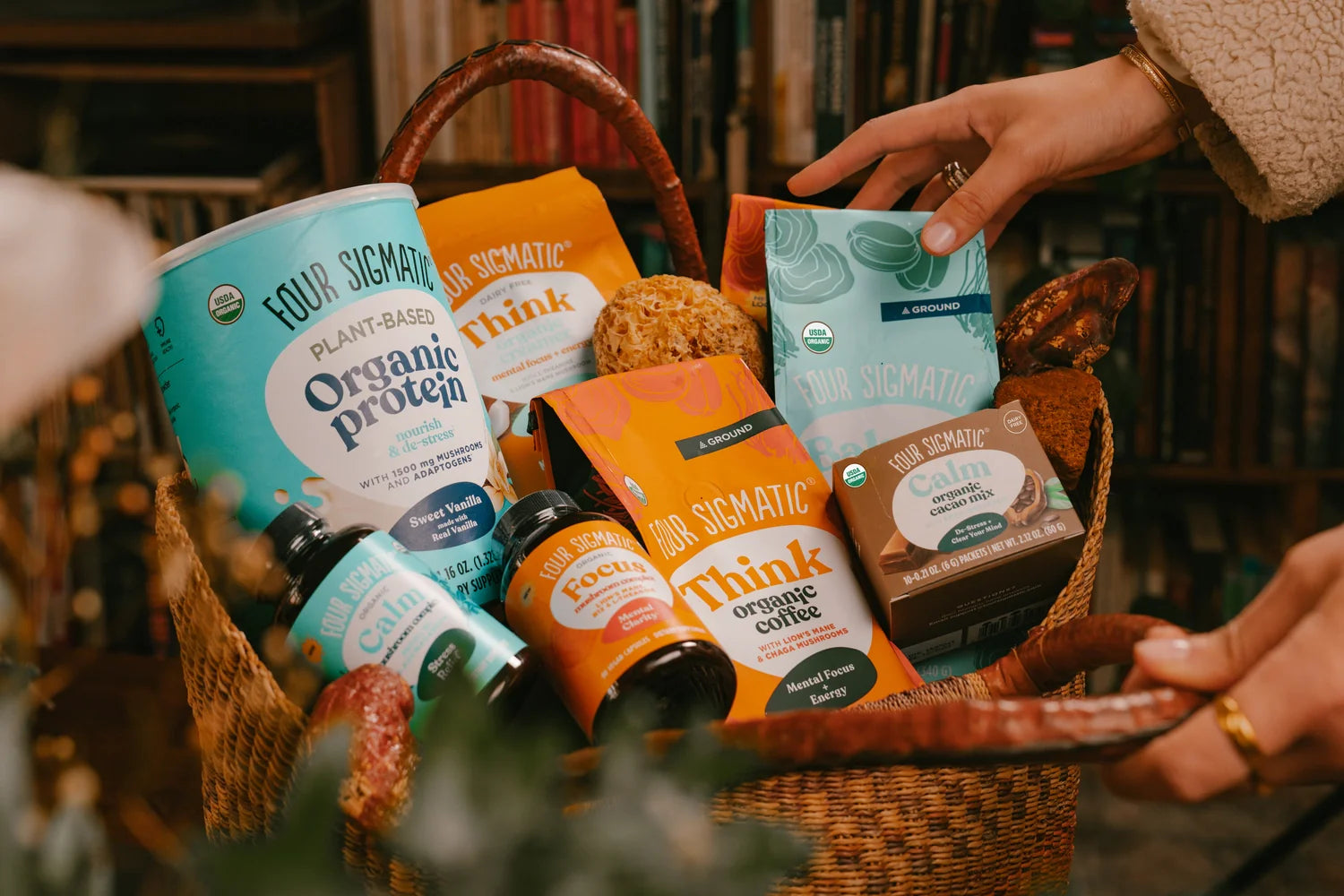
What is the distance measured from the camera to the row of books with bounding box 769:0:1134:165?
165cm

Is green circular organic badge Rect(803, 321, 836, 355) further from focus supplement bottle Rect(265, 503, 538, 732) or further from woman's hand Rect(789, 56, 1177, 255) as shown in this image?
focus supplement bottle Rect(265, 503, 538, 732)

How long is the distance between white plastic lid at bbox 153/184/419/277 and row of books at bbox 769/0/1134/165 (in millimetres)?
1184

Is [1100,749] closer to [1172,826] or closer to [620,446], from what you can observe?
[620,446]

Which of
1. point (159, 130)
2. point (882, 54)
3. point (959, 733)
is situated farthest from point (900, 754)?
point (159, 130)

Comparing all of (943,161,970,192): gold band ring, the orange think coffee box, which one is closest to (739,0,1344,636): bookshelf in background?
(943,161,970,192): gold band ring

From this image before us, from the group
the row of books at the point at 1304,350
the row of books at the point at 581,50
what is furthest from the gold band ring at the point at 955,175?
the row of books at the point at 1304,350

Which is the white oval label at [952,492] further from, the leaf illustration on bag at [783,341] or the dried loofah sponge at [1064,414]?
the leaf illustration on bag at [783,341]

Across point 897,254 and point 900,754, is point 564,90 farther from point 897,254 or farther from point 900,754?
point 900,754

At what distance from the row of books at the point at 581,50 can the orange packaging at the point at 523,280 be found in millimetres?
824

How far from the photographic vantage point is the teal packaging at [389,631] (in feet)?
1.74

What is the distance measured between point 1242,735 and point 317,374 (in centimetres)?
54

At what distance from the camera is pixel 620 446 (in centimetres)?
73

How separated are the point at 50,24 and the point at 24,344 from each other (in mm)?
1723

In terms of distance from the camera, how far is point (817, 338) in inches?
32.7
